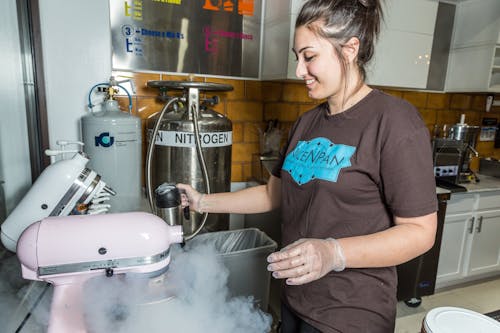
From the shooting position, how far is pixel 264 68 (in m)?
1.99

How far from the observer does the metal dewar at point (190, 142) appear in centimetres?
149

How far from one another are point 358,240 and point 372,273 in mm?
188

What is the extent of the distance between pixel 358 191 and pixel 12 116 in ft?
4.18

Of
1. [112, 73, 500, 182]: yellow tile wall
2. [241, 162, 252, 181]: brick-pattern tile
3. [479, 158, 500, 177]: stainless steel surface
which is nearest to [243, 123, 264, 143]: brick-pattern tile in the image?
[112, 73, 500, 182]: yellow tile wall

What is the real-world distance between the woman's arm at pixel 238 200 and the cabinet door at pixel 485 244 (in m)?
2.03

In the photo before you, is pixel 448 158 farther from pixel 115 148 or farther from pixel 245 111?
pixel 115 148

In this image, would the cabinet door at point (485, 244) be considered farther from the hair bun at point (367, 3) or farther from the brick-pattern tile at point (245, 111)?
the hair bun at point (367, 3)

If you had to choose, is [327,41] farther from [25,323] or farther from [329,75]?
[25,323]

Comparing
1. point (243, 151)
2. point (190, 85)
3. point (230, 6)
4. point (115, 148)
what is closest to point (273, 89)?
point (243, 151)

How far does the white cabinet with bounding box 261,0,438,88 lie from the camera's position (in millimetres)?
1846

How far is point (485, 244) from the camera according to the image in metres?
2.50

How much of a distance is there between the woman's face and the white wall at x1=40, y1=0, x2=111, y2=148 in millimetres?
1161


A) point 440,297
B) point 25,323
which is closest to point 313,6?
point 25,323

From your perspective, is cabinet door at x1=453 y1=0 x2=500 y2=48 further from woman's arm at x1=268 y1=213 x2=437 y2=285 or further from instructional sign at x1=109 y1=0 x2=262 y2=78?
woman's arm at x1=268 y1=213 x2=437 y2=285
